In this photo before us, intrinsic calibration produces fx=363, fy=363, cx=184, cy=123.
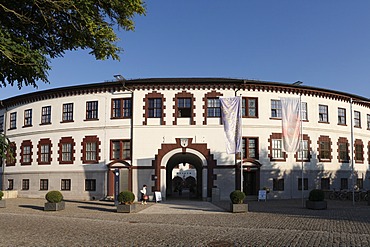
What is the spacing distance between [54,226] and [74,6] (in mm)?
11718

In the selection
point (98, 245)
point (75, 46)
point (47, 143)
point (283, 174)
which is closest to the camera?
point (75, 46)

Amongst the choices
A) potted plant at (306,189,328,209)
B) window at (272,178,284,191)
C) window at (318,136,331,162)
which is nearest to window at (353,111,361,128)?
window at (318,136,331,162)

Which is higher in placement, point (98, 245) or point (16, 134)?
point (16, 134)

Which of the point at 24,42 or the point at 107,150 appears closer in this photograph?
the point at 24,42

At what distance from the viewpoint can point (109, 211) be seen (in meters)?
24.1

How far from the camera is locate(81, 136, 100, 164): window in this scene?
33500 mm

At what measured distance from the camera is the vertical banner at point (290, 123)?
26000 millimetres

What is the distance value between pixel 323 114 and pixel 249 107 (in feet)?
26.5

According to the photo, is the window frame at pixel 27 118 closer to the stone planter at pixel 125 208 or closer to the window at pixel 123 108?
the window at pixel 123 108

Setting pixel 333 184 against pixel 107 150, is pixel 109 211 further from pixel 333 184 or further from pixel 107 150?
pixel 333 184

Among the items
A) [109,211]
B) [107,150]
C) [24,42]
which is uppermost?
[24,42]

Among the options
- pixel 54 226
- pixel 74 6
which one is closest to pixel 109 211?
pixel 54 226

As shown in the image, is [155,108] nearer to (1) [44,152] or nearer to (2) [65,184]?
(2) [65,184]

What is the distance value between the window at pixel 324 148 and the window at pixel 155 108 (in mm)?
15608
